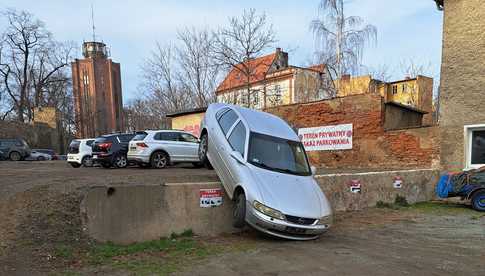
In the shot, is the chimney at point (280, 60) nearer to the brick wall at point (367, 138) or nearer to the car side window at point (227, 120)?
the brick wall at point (367, 138)

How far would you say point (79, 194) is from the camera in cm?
670

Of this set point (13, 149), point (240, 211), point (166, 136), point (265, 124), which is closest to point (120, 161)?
point (166, 136)

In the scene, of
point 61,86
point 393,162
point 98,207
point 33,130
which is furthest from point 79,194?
point 61,86

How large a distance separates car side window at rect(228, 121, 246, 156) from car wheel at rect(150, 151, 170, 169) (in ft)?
21.5

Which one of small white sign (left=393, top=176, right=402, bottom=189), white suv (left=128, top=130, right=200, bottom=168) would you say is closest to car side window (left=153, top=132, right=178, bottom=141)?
white suv (left=128, top=130, right=200, bottom=168)

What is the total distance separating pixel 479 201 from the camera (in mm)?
10500

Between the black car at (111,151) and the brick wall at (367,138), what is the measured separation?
8.19 m

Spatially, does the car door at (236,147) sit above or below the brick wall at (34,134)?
above

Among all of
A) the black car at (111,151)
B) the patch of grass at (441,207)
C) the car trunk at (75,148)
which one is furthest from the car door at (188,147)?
the patch of grass at (441,207)

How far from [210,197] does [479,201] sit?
8409 millimetres

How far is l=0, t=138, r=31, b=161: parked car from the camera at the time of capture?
27.0 metres

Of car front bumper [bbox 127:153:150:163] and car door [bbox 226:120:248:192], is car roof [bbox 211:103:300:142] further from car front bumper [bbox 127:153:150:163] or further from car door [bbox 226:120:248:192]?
car front bumper [bbox 127:153:150:163]

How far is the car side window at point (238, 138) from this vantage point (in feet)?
24.7

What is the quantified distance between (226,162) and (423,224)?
5334mm
